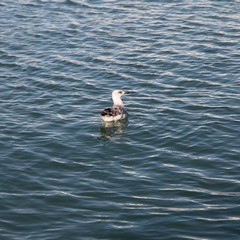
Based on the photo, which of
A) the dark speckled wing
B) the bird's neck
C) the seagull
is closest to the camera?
the dark speckled wing

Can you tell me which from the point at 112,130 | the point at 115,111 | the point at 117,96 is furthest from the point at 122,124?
the point at 117,96

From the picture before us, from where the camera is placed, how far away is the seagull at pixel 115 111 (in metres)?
29.1

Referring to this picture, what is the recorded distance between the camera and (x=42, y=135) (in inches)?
1123

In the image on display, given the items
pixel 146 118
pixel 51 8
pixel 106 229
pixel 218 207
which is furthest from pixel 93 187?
pixel 51 8

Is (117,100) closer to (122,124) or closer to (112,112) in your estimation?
(122,124)

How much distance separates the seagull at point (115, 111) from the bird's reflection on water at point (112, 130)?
269 millimetres

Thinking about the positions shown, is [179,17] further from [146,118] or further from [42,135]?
[42,135]

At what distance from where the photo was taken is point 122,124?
29.8 m

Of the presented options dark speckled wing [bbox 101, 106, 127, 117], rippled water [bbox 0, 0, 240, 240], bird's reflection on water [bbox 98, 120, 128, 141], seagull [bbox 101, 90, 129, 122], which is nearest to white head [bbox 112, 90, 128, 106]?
seagull [bbox 101, 90, 129, 122]

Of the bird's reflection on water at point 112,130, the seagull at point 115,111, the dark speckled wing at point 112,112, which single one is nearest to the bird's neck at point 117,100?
the seagull at point 115,111

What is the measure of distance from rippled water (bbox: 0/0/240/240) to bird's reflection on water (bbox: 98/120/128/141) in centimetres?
9

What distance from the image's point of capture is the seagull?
29.1 metres

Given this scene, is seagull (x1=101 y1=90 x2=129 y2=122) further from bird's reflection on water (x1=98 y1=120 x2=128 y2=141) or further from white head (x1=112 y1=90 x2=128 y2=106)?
bird's reflection on water (x1=98 y1=120 x2=128 y2=141)

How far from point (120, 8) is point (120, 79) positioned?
519 inches
